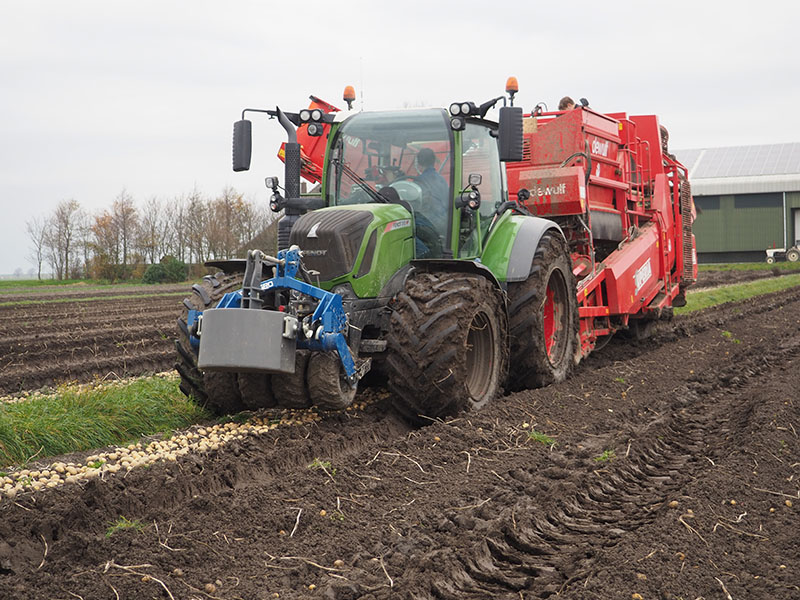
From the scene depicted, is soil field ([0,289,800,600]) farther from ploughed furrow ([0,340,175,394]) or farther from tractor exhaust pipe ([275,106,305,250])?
ploughed furrow ([0,340,175,394])

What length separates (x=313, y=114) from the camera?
7.38 m

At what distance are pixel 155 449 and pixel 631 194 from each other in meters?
7.80

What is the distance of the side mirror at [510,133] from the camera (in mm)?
6840

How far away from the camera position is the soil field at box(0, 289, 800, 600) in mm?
3668

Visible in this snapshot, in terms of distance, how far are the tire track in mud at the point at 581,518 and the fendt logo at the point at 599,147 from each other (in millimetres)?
4061

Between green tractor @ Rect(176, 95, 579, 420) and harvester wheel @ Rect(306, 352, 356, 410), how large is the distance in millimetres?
11

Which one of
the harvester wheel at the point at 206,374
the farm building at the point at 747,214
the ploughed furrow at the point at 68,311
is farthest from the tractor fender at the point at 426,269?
the farm building at the point at 747,214

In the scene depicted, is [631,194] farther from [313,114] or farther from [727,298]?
[727,298]

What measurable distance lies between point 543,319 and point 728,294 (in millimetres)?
14802

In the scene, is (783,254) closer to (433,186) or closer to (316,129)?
(433,186)

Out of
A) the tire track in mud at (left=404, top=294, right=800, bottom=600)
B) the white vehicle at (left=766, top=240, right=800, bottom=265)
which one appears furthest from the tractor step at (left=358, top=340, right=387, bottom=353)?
the white vehicle at (left=766, top=240, right=800, bottom=265)

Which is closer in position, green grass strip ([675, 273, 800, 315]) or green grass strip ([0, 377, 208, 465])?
green grass strip ([0, 377, 208, 465])

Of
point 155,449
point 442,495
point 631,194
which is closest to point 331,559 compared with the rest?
point 442,495

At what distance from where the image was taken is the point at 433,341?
6.23 metres
